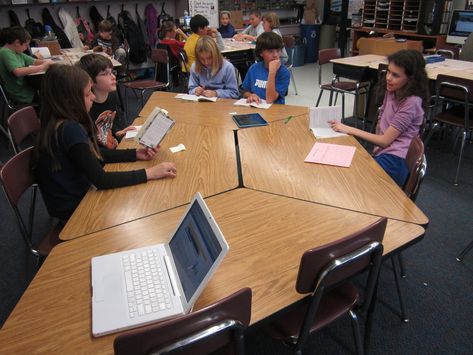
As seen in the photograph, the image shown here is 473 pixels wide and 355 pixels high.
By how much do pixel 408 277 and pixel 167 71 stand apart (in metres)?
3.63

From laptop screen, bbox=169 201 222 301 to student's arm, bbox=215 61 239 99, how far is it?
6.94 feet

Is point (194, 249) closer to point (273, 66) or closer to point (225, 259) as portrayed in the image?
point (225, 259)

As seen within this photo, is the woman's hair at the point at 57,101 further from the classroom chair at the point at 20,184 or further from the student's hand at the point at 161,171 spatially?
the student's hand at the point at 161,171

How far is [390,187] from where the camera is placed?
1589mm

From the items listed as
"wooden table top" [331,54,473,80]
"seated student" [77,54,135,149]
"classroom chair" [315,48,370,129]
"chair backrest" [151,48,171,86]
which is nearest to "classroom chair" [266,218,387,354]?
"seated student" [77,54,135,149]

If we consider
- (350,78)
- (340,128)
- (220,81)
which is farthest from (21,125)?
(350,78)

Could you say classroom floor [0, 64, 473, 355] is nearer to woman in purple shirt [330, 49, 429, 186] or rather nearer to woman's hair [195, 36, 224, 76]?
woman in purple shirt [330, 49, 429, 186]

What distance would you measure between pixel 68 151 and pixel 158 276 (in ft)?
2.70

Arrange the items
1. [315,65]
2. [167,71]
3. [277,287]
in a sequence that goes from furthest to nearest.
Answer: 1. [315,65]
2. [167,71]
3. [277,287]

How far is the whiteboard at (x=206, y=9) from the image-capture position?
6.67 m

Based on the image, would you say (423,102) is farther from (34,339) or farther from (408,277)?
(34,339)

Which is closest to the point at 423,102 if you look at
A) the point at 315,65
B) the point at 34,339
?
the point at 34,339

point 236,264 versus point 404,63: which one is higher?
point 404,63

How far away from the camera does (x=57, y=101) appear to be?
1.62 meters
